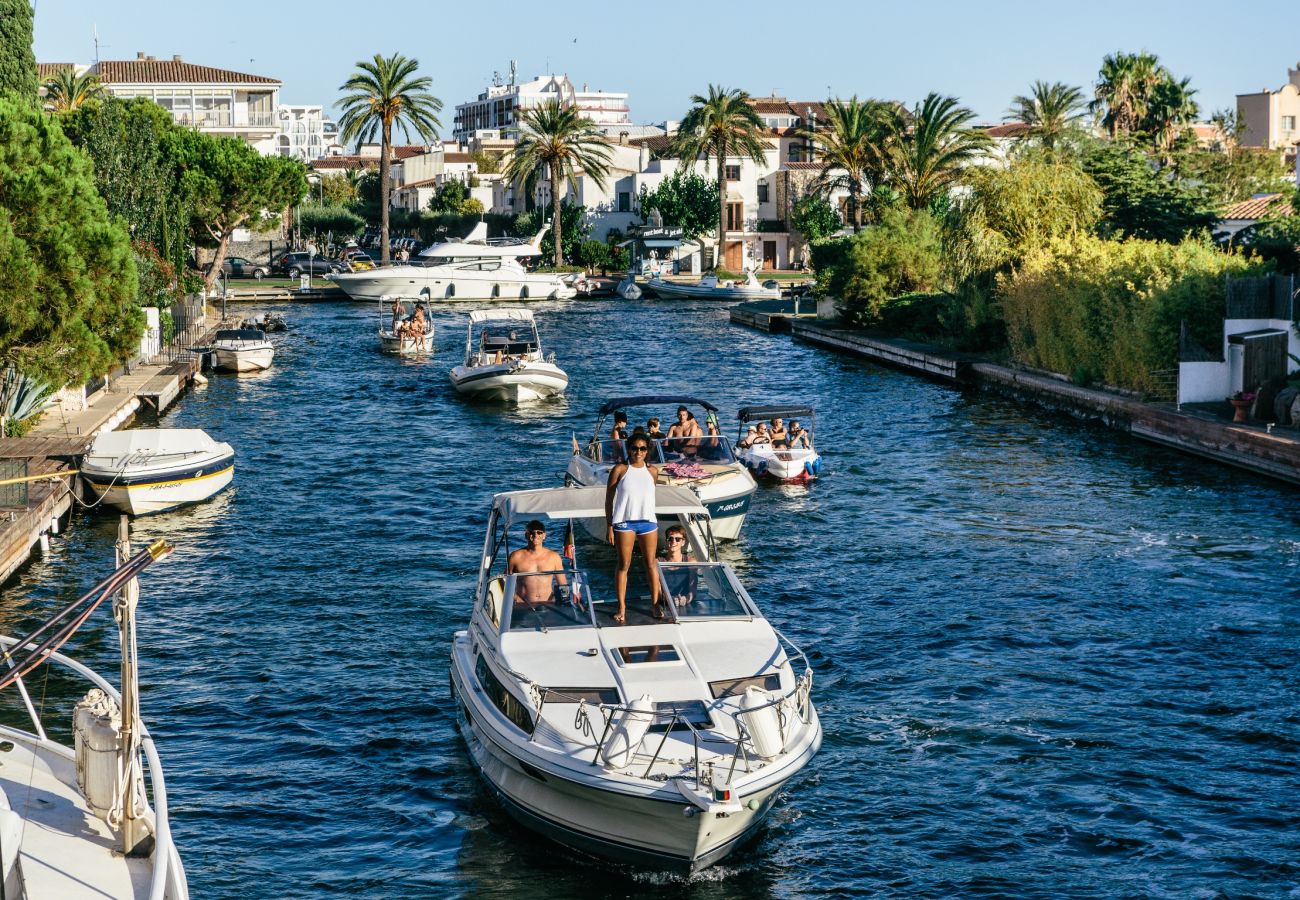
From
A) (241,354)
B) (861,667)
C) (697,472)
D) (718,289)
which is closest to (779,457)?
(697,472)

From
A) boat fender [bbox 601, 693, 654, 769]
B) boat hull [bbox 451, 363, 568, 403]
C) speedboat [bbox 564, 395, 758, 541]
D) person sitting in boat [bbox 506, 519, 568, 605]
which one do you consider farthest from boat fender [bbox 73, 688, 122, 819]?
boat hull [bbox 451, 363, 568, 403]

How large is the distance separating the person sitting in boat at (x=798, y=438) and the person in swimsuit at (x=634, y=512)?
18.2 m

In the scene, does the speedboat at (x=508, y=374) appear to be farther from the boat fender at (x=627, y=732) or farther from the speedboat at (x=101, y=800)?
the speedboat at (x=101, y=800)

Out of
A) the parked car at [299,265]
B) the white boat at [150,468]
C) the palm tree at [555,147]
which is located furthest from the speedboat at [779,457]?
the parked car at [299,265]

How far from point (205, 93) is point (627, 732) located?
119321 mm

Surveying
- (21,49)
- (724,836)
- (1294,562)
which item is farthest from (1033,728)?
(21,49)

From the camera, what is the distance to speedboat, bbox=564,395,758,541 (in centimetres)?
2805

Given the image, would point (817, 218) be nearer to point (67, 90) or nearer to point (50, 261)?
point (67, 90)

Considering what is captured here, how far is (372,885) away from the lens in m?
15.0

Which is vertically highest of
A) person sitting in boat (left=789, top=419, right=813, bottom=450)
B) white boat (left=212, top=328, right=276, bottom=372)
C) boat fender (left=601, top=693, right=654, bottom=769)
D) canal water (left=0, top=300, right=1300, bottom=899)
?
white boat (left=212, top=328, right=276, bottom=372)

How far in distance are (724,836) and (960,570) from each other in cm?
1410

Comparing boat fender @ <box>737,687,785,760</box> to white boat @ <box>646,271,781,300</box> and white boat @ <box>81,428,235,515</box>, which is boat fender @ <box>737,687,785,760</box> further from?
white boat @ <box>646,271,781,300</box>

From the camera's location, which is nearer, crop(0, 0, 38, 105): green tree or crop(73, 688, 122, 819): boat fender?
crop(73, 688, 122, 819): boat fender

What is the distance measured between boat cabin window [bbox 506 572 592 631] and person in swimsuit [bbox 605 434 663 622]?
0.46 metres
